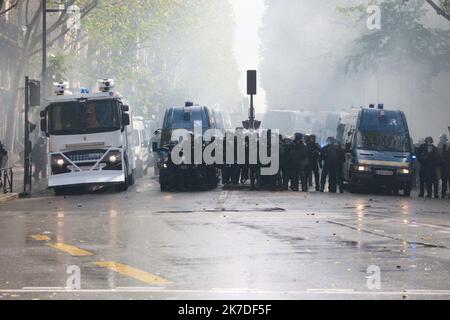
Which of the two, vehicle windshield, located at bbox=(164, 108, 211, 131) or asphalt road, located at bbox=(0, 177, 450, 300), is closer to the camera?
asphalt road, located at bbox=(0, 177, 450, 300)

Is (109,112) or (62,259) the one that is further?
(109,112)

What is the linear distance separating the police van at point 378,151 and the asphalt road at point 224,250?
591 cm

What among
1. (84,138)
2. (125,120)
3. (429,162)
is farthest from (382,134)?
(84,138)

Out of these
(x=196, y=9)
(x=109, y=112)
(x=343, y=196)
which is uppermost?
(x=196, y=9)

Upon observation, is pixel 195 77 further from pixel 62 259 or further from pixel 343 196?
pixel 62 259

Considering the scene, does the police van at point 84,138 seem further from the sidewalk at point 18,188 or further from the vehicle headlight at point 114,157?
the sidewalk at point 18,188

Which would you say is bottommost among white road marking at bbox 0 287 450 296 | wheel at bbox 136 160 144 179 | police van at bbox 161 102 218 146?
wheel at bbox 136 160 144 179

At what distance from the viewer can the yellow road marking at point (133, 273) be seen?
13.1 m

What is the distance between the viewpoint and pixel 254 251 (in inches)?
646

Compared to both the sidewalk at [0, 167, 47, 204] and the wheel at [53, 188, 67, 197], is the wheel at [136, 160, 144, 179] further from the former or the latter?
the wheel at [53, 188, 67, 197]

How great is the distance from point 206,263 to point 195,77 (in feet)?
317

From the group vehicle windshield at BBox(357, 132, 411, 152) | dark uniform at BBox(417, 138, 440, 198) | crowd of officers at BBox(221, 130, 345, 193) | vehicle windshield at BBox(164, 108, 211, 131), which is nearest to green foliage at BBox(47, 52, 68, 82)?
vehicle windshield at BBox(164, 108, 211, 131)

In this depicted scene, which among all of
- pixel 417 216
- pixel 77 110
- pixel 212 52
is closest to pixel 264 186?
pixel 77 110

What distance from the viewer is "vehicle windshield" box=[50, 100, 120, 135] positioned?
111ft
